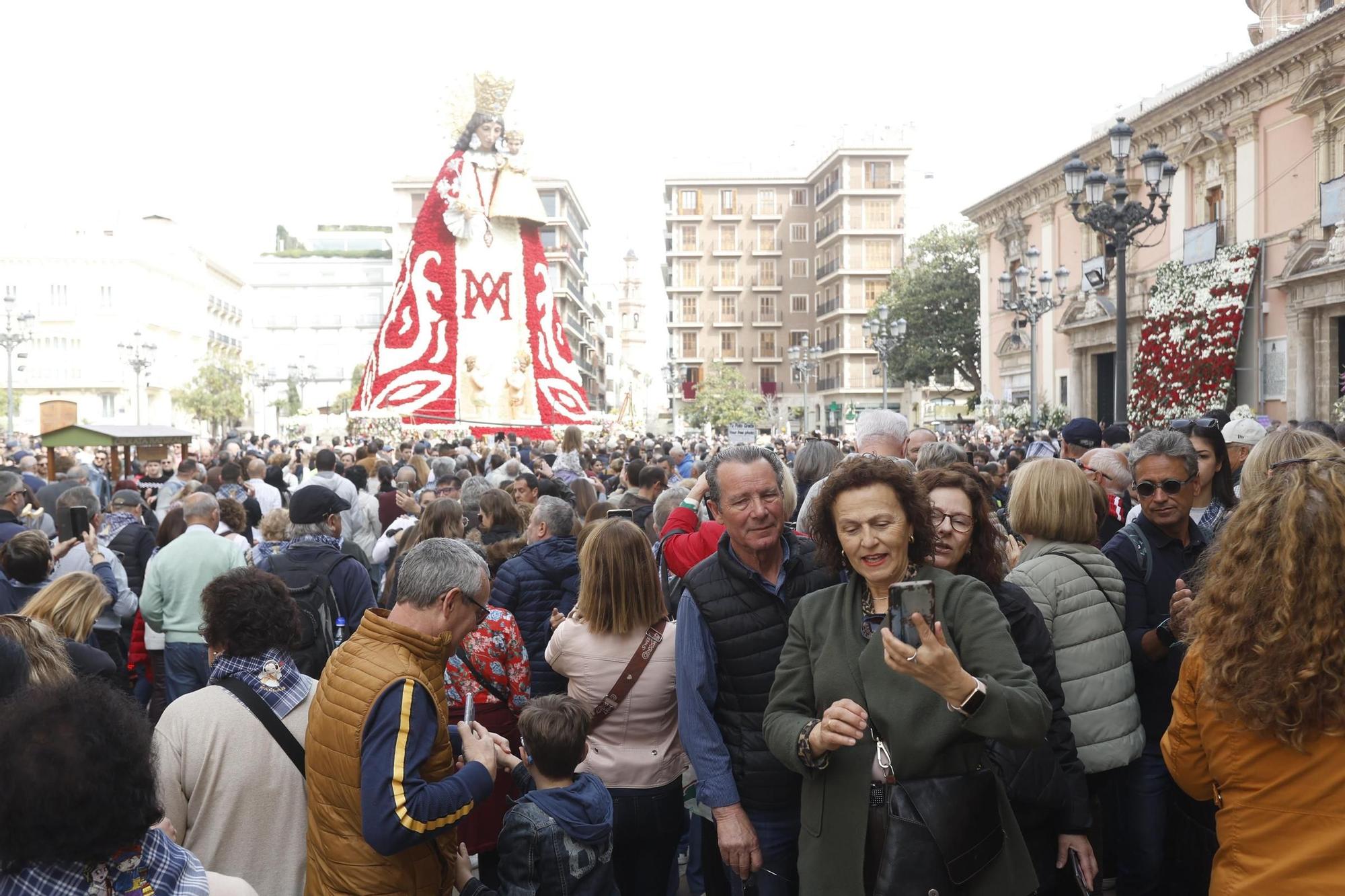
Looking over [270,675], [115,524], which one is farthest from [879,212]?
[270,675]

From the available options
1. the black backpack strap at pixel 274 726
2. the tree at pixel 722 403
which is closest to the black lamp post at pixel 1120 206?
the black backpack strap at pixel 274 726

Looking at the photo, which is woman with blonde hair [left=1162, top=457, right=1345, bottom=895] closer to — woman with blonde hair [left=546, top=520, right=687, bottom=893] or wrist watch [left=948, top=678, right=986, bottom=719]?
wrist watch [left=948, top=678, right=986, bottom=719]

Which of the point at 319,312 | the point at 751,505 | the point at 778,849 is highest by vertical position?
the point at 319,312

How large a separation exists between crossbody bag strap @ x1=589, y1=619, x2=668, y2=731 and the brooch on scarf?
3.34 ft

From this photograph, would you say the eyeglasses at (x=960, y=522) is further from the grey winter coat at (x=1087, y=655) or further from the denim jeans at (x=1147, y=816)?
the denim jeans at (x=1147, y=816)

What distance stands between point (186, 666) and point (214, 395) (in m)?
58.5

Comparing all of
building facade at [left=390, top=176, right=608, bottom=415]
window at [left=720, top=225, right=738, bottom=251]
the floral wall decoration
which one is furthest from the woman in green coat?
window at [left=720, top=225, right=738, bottom=251]

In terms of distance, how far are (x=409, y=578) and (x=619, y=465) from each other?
11.5 metres

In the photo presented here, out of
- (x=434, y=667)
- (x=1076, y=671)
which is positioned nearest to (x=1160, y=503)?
(x=1076, y=671)

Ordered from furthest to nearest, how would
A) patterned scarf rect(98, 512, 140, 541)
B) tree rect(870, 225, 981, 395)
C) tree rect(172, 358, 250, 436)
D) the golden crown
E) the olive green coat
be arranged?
tree rect(172, 358, 250, 436)
tree rect(870, 225, 981, 395)
the golden crown
patterned scarf rect(98, 512, 140, 541)
the olive green coat

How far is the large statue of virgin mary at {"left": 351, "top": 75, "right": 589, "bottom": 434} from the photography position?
28.8m

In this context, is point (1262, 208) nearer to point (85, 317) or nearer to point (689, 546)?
point (689, 546)

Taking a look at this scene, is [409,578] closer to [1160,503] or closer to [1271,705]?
[1271,705]

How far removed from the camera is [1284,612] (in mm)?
2299
